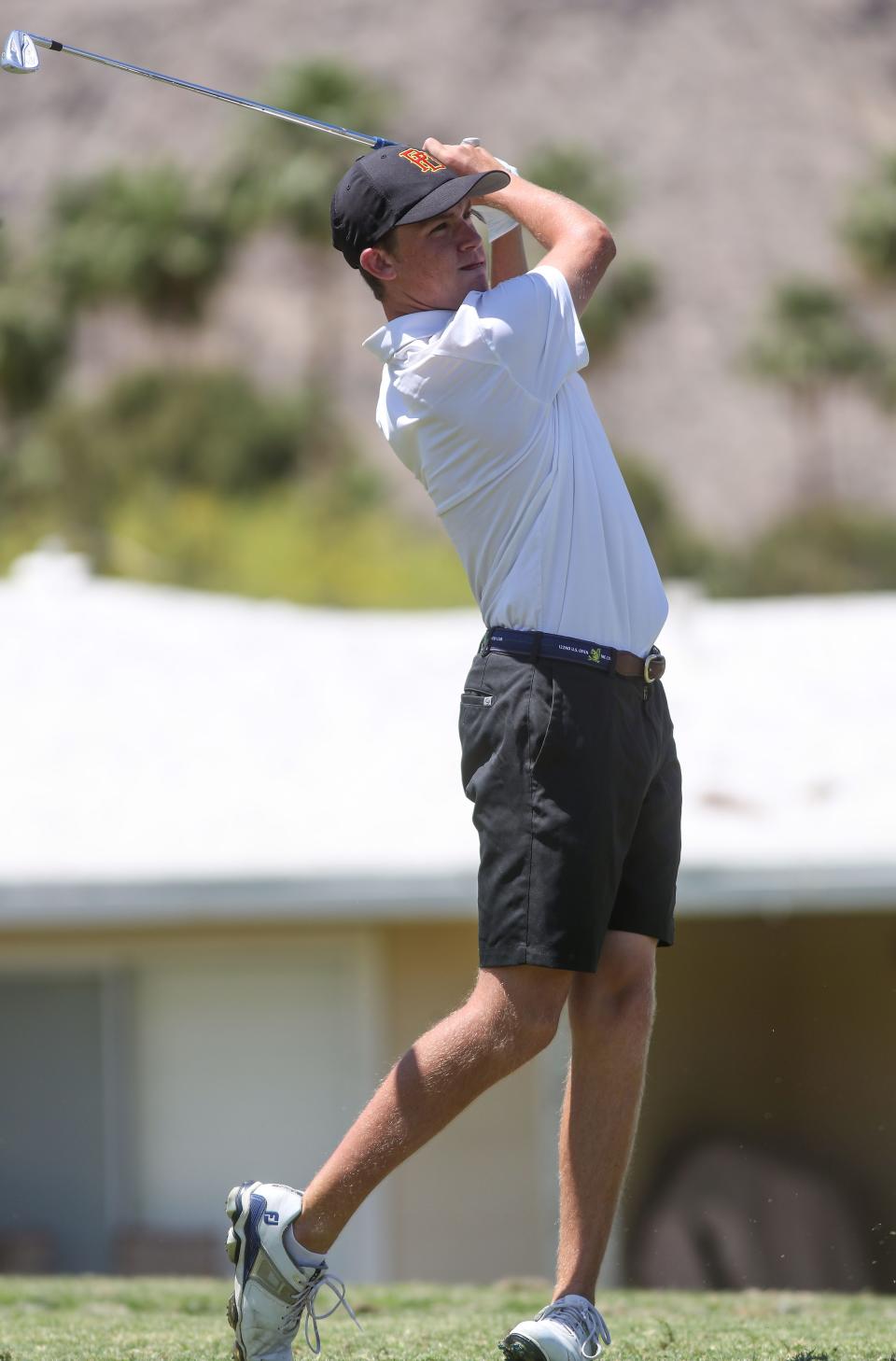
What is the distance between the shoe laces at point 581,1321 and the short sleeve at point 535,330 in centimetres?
151

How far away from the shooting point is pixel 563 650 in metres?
3.29

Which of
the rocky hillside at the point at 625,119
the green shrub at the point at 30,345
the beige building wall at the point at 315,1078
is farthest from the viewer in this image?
the rocky hillside at the point at 625,119

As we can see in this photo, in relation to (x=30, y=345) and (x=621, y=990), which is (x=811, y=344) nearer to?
(x=30, y=345)

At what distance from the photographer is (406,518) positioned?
153ft

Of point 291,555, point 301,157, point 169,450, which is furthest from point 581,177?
point 291,555

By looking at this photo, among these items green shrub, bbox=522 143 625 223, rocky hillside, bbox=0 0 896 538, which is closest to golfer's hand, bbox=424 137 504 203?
green shrub, bbox=522 143 625 223

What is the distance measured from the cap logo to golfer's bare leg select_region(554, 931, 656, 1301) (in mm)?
1368

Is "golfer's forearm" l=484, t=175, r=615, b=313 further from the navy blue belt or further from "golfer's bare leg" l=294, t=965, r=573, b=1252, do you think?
"golfer's bare leg" l=294, t=965, r=573, b=1252

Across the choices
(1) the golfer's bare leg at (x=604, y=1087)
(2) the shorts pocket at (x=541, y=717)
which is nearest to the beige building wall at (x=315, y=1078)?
(1) the golfer's bare leg at (x=604, y=1087)

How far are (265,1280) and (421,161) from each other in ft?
6.29

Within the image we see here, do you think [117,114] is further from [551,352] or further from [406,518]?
[551,352]

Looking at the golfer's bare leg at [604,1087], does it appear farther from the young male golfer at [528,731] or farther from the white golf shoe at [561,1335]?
the white golf shoe at [561,1335]

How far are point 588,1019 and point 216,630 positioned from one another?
27.4 feet

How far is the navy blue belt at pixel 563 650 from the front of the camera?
129 inches
